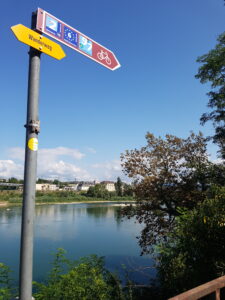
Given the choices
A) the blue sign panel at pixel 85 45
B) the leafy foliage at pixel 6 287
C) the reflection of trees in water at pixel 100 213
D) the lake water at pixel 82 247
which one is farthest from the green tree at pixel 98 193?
the blue sign panel at pixel 85 45

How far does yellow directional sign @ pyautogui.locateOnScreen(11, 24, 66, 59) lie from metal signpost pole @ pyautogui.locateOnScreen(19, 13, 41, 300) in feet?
0.14

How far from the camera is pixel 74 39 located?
191 cm

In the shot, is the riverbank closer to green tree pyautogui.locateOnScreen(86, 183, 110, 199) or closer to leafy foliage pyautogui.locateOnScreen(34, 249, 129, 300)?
green tree pyautogui.locateOnScreen(86, 183, 110, 199)

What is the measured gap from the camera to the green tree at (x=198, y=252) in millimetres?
3674

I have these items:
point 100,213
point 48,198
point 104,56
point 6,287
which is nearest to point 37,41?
point 104,56

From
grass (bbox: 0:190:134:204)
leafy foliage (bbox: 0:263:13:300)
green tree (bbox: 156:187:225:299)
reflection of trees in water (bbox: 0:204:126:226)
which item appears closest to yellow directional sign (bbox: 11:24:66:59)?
green tree (bbox: 156:187:225:299)

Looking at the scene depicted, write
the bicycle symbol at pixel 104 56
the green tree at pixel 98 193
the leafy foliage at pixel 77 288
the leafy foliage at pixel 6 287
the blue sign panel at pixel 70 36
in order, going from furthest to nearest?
the green tree at pixel 98 193
the leafy foliage at pixel 77 288
the leafy foliage at pixel 6 287
the bicycle symbol at pixel 104 56
the blue sign panel at pixel 70 36

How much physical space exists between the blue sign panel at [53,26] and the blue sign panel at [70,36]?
5 centimetres

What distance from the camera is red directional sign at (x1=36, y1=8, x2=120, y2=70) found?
172 centimetres

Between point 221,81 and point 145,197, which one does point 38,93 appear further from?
point 145,197

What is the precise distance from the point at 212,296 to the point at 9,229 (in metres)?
24.8

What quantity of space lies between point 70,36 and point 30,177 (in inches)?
41.8

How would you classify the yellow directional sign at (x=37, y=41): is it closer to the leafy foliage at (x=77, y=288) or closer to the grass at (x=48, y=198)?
the leafy foliage at (x=77, y=288)

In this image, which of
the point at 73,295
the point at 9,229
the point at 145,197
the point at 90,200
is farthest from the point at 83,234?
the point at 90,200
